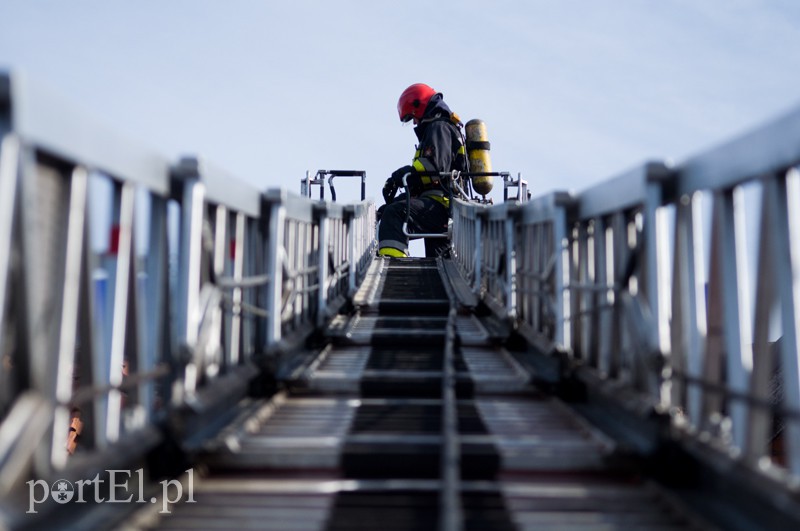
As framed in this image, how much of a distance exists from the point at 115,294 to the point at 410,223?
643 inches

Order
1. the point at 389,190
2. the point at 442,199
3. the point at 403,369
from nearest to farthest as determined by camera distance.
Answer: the point at 403,369 < the point at 442,199 < the point at 389,190

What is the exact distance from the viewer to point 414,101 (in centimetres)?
2234

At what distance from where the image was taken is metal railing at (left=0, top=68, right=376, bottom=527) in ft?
10.3

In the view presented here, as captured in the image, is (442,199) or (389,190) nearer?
(442,199)

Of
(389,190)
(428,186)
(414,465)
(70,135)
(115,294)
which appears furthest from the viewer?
(389,190)

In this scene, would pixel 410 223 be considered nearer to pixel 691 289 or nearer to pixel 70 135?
pixel 691 289

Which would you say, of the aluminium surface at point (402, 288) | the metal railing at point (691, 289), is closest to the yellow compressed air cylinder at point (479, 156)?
the aluminium surface at point (402, 288)

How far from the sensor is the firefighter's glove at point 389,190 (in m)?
21.7

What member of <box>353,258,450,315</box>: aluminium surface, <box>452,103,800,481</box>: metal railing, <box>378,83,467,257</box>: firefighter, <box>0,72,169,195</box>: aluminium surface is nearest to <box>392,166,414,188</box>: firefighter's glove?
<box>378,83,467,257</box>: firefighter

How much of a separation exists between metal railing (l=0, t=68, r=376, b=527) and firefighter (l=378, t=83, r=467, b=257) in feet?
44.3

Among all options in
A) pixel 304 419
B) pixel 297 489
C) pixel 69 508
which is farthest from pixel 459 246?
pixel 69 508

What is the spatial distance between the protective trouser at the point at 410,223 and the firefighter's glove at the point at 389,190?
4.30 feet

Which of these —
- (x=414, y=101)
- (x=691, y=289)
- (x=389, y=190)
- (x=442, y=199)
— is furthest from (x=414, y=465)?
(x=414, y=101)

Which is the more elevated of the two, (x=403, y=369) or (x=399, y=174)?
(x=399, y=174)
